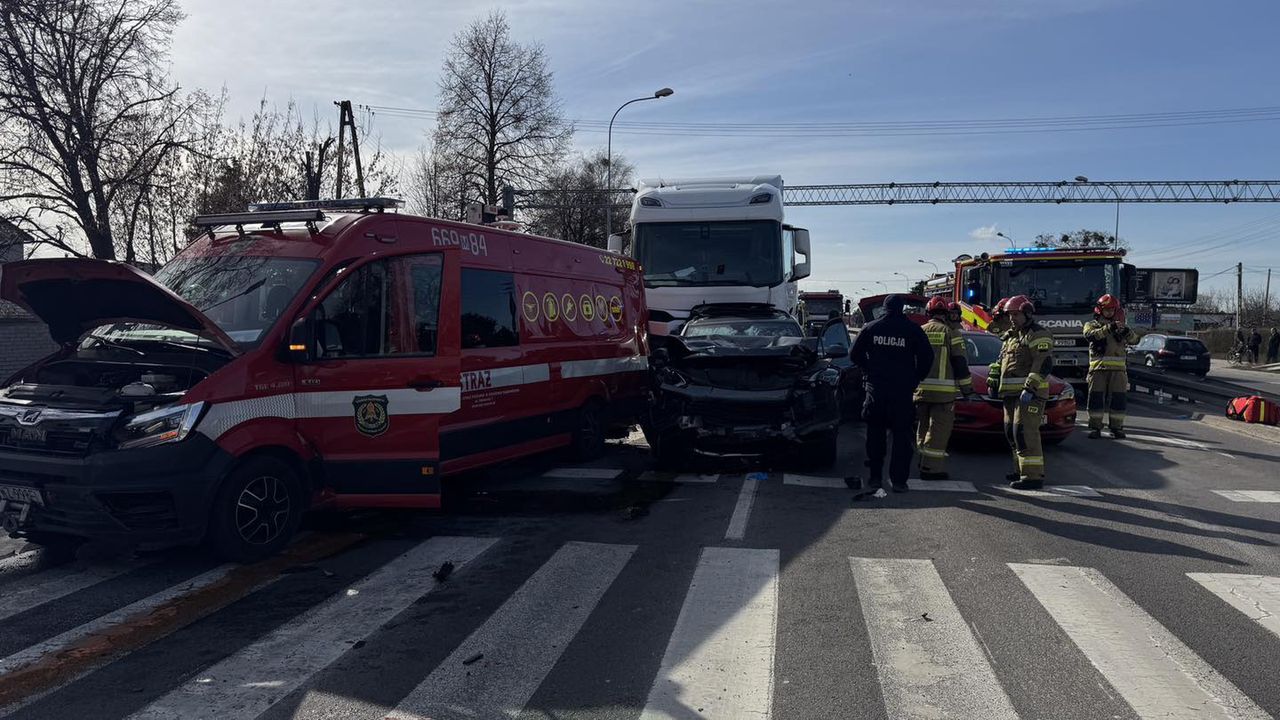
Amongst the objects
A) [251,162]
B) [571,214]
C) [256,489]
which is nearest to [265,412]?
[256,489]

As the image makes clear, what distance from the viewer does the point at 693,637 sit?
4.55m

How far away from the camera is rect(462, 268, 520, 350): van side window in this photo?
768 cm

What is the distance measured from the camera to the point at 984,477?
9.20 m

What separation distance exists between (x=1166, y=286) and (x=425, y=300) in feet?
71.8

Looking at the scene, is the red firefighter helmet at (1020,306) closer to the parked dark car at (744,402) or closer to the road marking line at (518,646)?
the parked dark car at (744,402)

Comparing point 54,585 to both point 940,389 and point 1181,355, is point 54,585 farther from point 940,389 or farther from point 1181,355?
point 1181,355

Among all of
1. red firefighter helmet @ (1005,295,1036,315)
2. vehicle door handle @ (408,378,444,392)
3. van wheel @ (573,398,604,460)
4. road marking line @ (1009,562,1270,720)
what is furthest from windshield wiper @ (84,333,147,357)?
red firefighter helmet @ (1005,295,1036,315)

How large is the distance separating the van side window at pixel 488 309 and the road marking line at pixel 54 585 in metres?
3.04

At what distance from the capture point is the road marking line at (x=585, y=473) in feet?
30.1

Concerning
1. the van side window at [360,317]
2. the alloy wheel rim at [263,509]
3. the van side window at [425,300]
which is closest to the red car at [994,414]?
the van side window at [425,300]

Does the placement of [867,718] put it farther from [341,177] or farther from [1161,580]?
[341,177]

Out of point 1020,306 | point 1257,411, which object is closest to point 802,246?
point 1020,306

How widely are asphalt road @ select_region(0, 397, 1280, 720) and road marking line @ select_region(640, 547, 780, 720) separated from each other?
0.02 m

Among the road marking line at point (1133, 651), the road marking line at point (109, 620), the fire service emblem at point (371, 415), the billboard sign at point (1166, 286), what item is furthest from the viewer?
the billboard sign at point (1166, 286)
